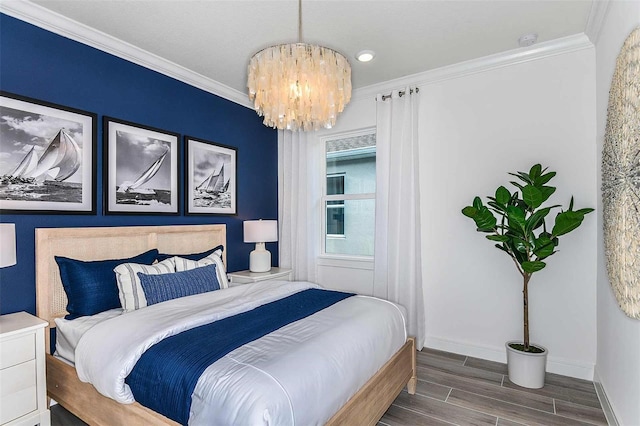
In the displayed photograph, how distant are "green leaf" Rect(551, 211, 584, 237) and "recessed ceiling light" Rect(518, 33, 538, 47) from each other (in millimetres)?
1446

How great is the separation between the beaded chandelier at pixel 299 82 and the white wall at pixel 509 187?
1.69m

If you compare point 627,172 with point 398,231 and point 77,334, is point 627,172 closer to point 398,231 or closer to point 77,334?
point 398,231

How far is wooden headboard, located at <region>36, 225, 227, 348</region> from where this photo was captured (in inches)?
93.7

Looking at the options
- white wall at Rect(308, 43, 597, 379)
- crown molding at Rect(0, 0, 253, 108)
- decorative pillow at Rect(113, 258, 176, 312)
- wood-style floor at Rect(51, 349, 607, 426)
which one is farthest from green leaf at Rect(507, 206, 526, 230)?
crown molding at Rect(0, 0, 253, 108)

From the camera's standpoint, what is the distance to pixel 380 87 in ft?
12.4

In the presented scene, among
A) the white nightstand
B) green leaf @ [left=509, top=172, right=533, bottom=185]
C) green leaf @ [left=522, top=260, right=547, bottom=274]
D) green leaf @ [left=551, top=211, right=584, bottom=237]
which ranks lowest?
the white nightstand

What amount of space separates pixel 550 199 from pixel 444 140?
1.08m

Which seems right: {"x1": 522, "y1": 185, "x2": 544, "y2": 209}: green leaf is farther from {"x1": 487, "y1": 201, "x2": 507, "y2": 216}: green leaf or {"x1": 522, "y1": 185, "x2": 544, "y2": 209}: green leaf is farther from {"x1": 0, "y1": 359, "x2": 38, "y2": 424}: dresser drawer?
{"x1": 0, "y1": 359, "x2": 38, "y2": 424}: dresser drawer

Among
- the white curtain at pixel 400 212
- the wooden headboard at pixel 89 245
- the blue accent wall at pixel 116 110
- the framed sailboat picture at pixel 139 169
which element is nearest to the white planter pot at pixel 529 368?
the white curtain at pixel 400 212

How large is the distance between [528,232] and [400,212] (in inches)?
48.6

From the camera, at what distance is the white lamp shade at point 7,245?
1.93m

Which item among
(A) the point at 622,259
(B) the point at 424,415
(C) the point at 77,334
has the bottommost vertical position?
(B) the point at 424,415

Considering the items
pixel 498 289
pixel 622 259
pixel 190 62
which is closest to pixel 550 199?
pixel 498 289

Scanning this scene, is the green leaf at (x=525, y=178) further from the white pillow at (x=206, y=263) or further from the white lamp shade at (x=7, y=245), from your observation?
the white lamp shade at (x=7, y=245)
